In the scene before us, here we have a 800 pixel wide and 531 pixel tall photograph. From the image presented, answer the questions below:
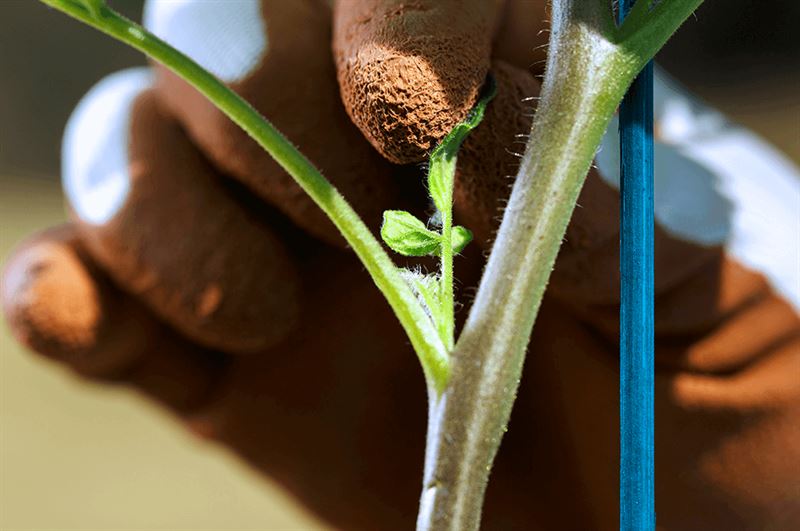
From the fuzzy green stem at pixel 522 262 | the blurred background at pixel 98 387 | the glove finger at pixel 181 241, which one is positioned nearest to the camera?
the fuzzy green stem at pixel 522 262

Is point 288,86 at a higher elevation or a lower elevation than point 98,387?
higher

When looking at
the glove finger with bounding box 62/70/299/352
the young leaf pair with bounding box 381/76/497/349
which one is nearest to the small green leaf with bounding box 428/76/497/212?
the young leaf pair with bounding box 381/76/497/349

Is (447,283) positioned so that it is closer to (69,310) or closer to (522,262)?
(522,262)

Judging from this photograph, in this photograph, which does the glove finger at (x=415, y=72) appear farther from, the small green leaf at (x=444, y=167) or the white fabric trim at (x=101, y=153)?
the white fabric trim at (x=101, y=153)

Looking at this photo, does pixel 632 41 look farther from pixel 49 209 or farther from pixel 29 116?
pixel 29 116

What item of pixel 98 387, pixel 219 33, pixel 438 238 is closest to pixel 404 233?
pixel 438 238

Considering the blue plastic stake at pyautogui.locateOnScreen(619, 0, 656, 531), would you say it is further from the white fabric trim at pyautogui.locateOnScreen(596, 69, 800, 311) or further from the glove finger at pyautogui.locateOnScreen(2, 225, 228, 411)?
the glove finger at pyautogui.locateOnScreen(2, 225, 228, 411)

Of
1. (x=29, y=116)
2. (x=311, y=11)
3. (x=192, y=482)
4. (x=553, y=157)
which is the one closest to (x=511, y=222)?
(x=553, y=157)

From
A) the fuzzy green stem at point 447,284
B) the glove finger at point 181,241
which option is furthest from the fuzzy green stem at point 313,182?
the glove finger at point 181,241
